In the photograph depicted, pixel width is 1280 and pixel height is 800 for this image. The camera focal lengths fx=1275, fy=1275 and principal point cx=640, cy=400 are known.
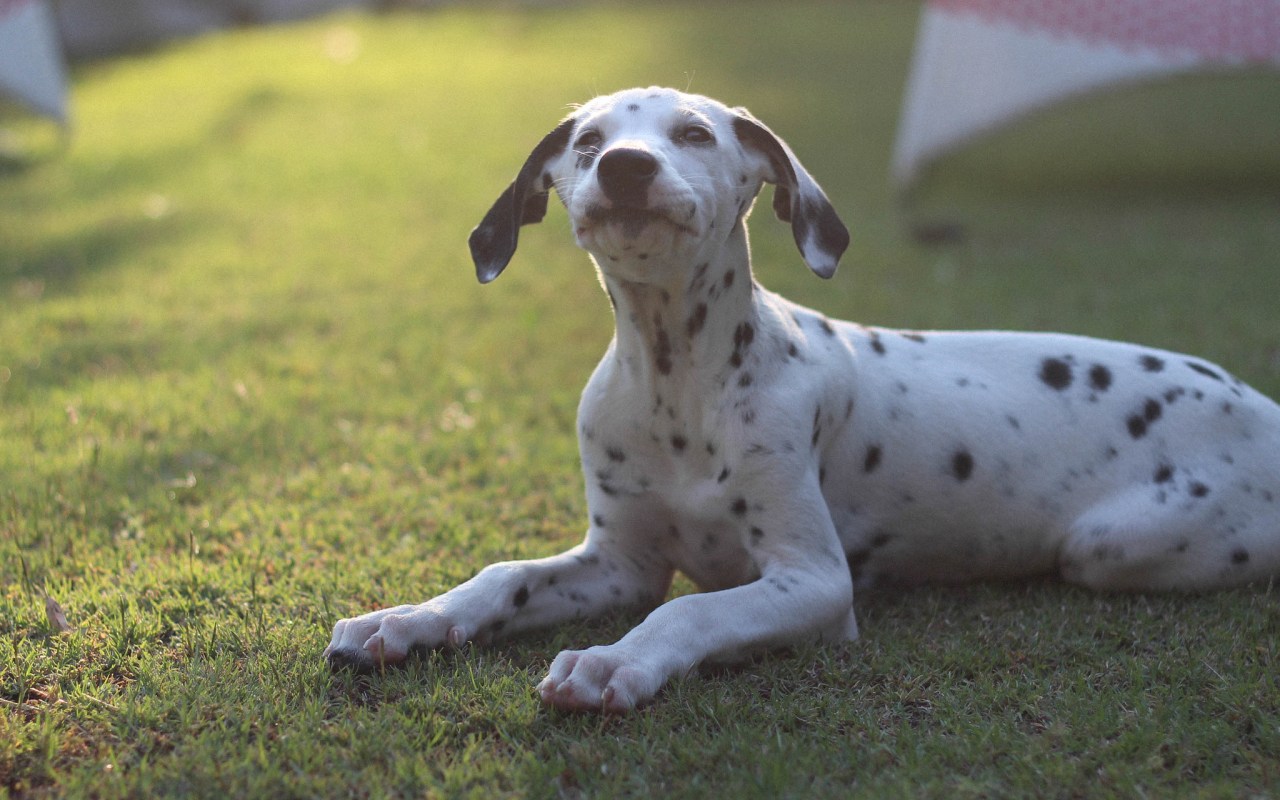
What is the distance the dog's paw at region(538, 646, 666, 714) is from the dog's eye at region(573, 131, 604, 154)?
4.85 ft

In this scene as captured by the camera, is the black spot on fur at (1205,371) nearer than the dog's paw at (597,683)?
No

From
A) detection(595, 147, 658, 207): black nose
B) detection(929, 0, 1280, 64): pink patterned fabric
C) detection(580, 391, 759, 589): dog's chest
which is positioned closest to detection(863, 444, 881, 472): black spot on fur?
detection(580, 391, 759, 589): dog's chest

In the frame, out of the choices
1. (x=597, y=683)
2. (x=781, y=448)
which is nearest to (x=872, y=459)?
(x=781, y=448)

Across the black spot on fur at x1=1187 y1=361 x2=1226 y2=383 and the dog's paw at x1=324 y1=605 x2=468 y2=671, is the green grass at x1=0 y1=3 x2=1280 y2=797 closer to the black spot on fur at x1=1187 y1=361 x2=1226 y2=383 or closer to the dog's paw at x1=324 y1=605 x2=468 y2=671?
the dog's paw at x1=324 y1=605 x2=468 y2=671

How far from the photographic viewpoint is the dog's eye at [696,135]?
3.74 m

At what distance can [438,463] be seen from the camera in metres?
5.57

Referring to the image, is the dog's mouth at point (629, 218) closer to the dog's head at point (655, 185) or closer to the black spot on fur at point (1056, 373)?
the dog's head at point (655, 185)

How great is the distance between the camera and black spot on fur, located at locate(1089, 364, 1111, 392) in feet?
14.4

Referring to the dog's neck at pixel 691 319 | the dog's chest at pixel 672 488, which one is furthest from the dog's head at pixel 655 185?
the dog's chest at pixel 672 488

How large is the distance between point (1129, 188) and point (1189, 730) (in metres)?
9.04

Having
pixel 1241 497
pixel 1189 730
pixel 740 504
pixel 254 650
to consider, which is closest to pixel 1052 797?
pixel 1189 730

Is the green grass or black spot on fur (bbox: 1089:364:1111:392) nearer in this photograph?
the green grass

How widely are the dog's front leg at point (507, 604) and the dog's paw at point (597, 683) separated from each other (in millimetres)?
459

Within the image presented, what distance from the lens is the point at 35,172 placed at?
11.7m
